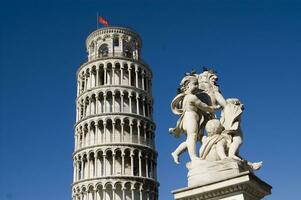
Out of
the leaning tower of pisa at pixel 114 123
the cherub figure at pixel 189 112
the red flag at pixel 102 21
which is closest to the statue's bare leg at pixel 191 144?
the cherub figure at pixel 189 112

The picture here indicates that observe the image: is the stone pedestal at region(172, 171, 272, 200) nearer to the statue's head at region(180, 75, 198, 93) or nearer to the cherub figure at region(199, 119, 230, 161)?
the cherub figure at region(199, 119, 230, 161)

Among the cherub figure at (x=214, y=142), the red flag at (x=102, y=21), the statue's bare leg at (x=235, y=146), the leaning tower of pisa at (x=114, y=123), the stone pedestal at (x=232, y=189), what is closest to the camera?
the stone pedestal at (x=232, y=189)

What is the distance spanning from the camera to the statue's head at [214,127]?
588 cm

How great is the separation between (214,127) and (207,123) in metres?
0.12

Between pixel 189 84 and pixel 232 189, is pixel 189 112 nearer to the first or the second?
pixel 189 84

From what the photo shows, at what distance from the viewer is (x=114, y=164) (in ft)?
175

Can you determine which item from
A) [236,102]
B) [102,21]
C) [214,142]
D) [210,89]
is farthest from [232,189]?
[102,21]

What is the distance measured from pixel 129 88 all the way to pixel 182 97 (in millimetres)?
50937

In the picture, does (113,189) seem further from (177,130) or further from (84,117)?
(177,130)

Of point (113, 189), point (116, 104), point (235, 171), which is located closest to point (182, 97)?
point (235, 171)

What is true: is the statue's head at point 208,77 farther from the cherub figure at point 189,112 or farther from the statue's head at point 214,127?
the statue's head at point 214,127

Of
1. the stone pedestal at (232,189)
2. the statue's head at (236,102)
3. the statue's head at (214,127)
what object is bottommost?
the stone pedestal at (232,189)

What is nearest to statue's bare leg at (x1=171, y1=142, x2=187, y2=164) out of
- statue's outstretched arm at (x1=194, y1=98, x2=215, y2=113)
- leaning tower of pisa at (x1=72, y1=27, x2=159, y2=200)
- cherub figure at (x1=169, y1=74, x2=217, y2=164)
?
cherub figure at (x1=169, y1=74, x2=217, y2=164)

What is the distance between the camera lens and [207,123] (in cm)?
595
